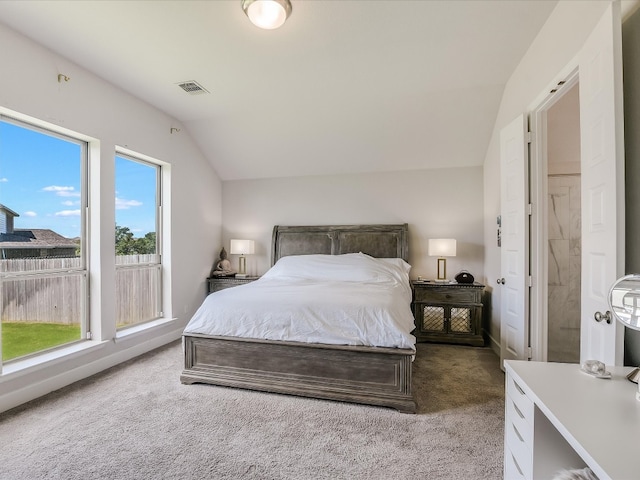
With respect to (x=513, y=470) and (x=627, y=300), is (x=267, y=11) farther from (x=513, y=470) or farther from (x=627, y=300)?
(x=513, y=470)

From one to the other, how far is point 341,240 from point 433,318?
1667mm

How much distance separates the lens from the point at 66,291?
283 cm

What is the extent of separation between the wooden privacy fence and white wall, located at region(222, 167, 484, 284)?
1572 mm

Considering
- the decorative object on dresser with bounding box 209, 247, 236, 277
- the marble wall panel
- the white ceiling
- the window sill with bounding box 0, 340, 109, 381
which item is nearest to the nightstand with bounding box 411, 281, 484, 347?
the marble wall panel

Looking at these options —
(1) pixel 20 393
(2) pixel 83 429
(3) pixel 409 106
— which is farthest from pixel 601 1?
(1) pixel 20 393

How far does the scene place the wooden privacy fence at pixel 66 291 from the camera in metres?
2.43

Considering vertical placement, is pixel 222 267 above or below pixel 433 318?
above

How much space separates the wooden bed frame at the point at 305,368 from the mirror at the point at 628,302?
4.19 feet

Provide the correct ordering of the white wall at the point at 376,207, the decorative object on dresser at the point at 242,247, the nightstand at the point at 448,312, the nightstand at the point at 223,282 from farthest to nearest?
the decorative object on dresser at the point at 242,247 < the nightstand at the point at 223,282 < the white wall at the point at 376,207 < the nightstand at the point at 448,312

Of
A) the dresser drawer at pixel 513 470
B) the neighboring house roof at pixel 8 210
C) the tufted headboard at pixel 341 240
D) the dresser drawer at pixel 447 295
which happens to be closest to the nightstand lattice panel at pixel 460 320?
the dresser drawer at pixel 447 295

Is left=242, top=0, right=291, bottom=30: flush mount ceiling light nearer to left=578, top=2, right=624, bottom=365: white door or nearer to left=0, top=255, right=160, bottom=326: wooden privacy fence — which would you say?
left=578, top=2, right=624, bottom=365: white door

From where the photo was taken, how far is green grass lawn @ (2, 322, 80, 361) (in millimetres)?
2398

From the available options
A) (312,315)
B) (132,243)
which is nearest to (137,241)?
(132,243)

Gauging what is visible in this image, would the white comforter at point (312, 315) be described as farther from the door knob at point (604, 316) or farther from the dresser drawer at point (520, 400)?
the door knob at point (604, 316)
